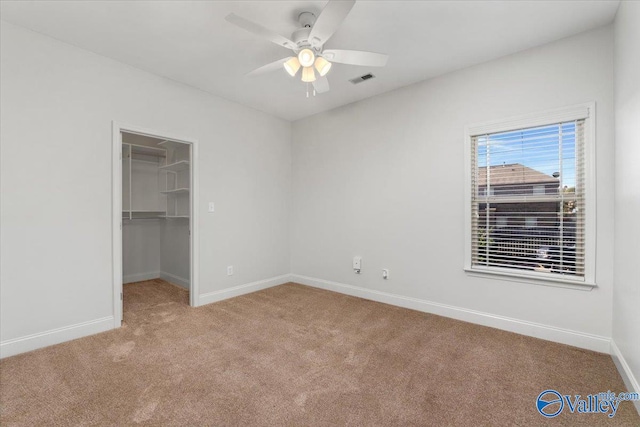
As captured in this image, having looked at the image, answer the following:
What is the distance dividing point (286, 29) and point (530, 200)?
277 centimetres

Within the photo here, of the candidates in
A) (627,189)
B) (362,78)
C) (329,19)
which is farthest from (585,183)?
(329,19)

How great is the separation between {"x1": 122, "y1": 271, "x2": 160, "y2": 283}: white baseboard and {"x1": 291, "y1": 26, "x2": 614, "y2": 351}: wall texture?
2601 millimetres

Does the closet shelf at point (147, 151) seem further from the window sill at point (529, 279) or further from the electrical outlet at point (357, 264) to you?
the window sill at point (529, 279)

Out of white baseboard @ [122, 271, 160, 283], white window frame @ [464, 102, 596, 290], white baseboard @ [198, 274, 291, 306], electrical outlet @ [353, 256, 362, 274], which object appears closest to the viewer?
white window frame @ [464, 102, 596, 290]

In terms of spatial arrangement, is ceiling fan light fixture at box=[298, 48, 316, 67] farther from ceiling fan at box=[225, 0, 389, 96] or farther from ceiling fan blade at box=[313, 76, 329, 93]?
ceiling fan blade at box=[313, 76, 329, 93]

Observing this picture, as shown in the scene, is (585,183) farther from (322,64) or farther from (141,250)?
(141,250)

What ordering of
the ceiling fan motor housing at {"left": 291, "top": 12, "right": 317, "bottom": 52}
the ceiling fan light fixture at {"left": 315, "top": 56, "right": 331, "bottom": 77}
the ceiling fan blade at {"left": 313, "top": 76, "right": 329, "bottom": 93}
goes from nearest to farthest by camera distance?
the ceiling fan motor housing at {"left": 291, "top": 12, "right": 317, "bottom": 52}, the ceiling fan light fixture at {"left": 315, "top": 56, "right": 331, "bottom": 77}, the ceiling fan blade at {"left": 313, "top": 76, "right": 329, "bottom": 93}

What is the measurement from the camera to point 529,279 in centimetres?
278

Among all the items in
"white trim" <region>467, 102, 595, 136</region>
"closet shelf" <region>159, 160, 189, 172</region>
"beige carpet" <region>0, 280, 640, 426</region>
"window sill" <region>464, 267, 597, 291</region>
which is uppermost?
"white trim" <region>467, 102, 595, 136</region>

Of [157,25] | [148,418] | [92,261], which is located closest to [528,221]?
[148,418]

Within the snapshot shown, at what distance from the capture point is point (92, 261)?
285 cm

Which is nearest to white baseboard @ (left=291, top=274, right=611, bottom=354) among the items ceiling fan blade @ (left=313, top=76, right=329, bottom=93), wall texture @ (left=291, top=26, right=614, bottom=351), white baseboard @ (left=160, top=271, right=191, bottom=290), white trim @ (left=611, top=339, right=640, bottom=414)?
wall texture @ (left=291, top=26, right=614, bottom=351)

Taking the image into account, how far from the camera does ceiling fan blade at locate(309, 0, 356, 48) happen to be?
1655 millimetres

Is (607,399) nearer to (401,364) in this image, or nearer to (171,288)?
(401,364)
